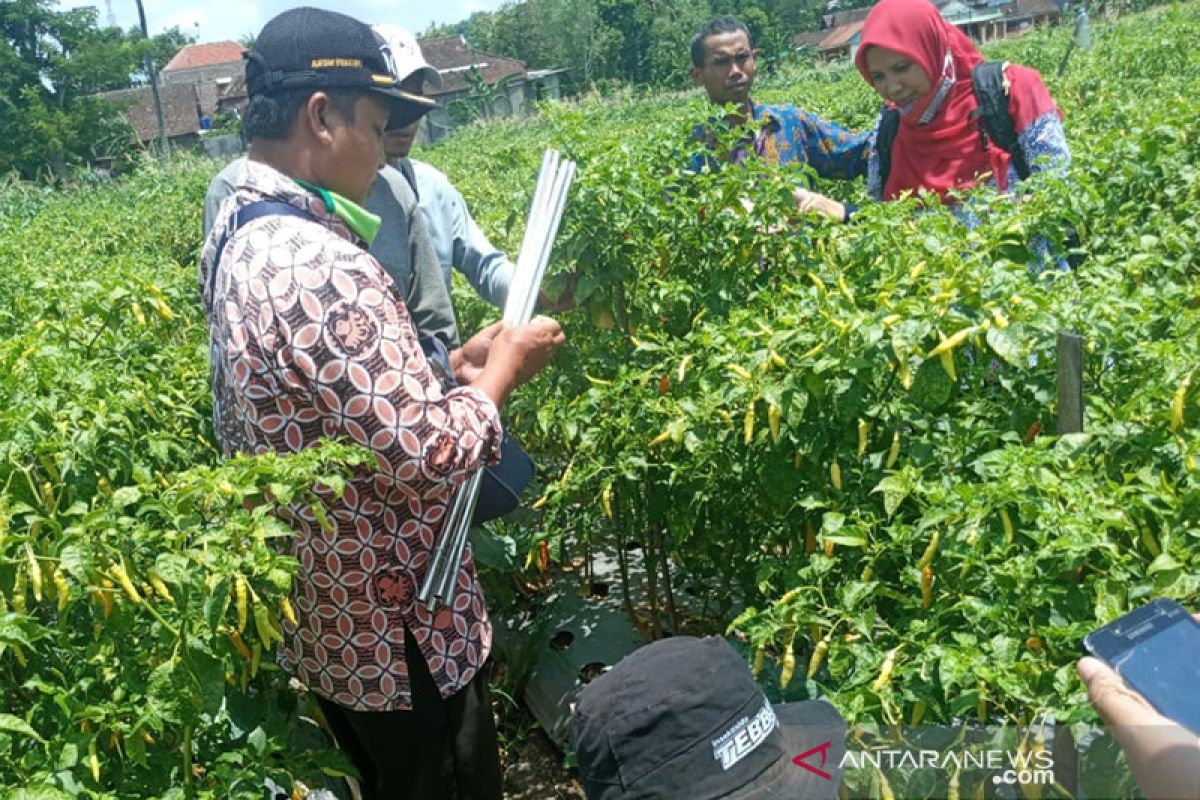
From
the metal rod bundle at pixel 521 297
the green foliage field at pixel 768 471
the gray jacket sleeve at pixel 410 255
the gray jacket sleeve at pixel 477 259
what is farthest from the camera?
the gray jacket sleeve at pixel 477 259

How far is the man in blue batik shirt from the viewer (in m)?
3.45

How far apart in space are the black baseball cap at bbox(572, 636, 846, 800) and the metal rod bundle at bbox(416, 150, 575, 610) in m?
0.55

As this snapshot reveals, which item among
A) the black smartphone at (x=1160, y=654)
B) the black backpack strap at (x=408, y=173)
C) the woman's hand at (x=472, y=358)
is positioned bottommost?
the black smartphone at (x=1160, y=654)

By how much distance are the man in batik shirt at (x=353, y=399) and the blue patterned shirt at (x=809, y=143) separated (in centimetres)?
174

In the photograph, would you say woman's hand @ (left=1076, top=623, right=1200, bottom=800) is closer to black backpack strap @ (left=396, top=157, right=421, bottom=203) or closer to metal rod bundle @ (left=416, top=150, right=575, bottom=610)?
metal rod bundle @ (left=416, top=150, right=575, bottom=610)

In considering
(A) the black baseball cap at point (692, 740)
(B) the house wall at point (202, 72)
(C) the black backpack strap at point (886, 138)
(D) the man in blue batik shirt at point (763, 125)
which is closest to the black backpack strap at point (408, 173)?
(D) the man in blue batik shirt at point (763, 125)

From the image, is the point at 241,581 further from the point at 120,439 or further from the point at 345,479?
the point at 120,439

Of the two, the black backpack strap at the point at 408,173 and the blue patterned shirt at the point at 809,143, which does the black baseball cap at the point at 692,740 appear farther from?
the blue patterned shirt at the point at 809,143

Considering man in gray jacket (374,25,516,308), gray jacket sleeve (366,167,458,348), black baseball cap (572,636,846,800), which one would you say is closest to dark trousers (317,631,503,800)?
black baseball cap (572,636,846,800)

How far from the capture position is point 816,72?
25.7 metres

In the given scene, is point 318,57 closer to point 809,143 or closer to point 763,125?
point 763,125

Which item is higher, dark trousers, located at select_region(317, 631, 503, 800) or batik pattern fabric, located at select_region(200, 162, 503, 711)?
batik pattern fabric, located at select_region(200, 162, 503, 711)

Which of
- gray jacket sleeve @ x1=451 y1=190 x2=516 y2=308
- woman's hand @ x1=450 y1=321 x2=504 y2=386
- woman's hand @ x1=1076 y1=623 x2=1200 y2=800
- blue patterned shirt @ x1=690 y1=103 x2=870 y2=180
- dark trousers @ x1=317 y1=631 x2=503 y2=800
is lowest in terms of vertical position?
dark trousers @ x1=317 y1=631 x2=503 y2=800

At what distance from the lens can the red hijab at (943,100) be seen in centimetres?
296
